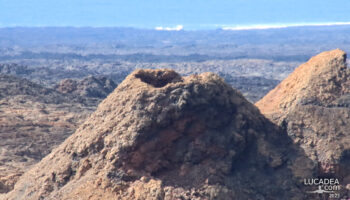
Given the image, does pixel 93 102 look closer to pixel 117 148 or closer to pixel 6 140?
pixel 6 140

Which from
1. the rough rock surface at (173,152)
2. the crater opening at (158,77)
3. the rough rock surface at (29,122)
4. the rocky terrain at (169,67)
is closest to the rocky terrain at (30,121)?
the rough rock surface at (29,122)

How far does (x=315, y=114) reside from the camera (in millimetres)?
9516

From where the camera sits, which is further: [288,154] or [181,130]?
[288,154]

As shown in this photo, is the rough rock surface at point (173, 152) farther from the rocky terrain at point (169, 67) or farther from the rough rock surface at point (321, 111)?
the rocky terrain at point (169, 67)

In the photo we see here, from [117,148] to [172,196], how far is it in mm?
1013

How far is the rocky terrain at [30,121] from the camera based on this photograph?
17.5m

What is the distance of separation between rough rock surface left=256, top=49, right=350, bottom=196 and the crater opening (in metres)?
1.64

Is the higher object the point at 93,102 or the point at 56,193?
the point at 56,193

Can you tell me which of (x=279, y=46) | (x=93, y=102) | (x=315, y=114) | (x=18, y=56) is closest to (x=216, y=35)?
(x=279, y=46)

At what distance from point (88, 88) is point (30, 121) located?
1707 centimetres

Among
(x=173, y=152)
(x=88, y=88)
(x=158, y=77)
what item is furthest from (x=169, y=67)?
(x=173, y=152)

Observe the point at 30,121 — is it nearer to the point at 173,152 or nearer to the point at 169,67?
the point at 173,152

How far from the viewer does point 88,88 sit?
136 feet

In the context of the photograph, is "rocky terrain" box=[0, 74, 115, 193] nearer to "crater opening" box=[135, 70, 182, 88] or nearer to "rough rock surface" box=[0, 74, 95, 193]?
"rough rock surface" box=[0, 74, 95, 193]
